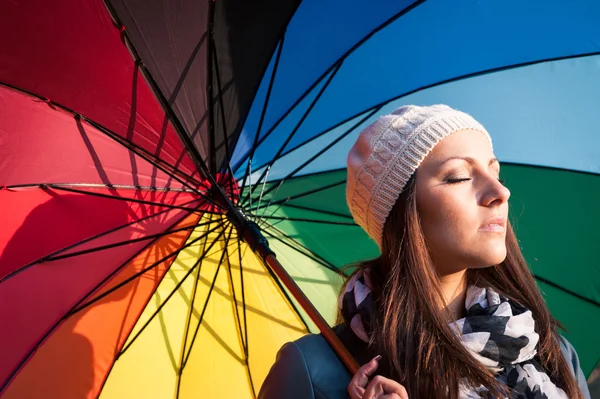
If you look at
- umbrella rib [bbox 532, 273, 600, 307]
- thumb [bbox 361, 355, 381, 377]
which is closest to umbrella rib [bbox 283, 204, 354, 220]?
umbrella rib [bbox 532, 273, 600, 307]

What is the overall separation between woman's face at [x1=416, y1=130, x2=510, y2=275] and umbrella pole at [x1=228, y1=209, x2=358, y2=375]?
0.38m

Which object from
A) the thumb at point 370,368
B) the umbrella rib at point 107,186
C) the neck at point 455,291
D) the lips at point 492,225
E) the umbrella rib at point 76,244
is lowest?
the neck at point 455,291

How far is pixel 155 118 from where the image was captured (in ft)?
8.40

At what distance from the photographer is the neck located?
1.74 m

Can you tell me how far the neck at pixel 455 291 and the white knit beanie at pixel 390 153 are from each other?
0.81 feet

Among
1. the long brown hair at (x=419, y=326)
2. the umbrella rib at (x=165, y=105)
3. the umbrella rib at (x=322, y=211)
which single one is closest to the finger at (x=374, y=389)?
the long brown hair at (x=419, y=326)

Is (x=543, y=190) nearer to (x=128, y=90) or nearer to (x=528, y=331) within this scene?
(x=528, y=331)

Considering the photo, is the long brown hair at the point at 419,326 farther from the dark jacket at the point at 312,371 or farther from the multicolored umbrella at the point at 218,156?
the multicolored umbrella at the point at 218,156

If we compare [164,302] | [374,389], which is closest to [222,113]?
[164,302]

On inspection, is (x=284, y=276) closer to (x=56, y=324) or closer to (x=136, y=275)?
(x=136, y=275)

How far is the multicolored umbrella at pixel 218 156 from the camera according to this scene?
2.36 metres

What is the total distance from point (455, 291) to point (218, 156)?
144 cm

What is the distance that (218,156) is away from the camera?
9.23 ft

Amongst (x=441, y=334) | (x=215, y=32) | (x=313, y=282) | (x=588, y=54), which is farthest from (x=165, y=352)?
(x=588, y=54)
